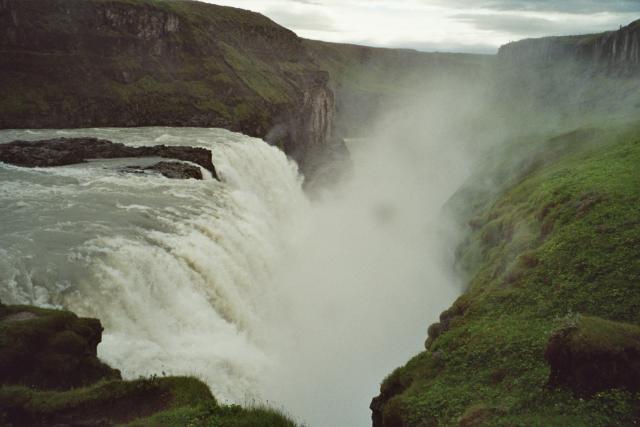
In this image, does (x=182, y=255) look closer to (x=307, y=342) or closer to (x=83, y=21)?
(x=307, y=342)

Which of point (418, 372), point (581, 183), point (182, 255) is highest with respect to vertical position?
point (581, 183)

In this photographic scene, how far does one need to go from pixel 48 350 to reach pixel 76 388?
4.78 feet

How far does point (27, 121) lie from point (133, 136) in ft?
48.6

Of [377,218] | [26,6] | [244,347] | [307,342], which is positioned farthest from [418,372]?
[26,6]

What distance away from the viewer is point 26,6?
71250 mm

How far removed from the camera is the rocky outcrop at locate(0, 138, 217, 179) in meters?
38.3

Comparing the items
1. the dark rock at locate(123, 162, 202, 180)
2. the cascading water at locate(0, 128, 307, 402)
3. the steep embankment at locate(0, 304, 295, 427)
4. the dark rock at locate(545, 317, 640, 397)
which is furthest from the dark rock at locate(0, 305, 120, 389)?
the dark rock at locate(123, 162, 202, 180)

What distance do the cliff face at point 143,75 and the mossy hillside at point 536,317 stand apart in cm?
6098

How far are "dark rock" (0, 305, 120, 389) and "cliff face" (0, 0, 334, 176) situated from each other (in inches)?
2241

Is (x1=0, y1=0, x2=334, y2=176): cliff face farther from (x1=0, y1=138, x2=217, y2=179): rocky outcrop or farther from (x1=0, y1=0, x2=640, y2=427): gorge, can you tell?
(x1=0, y1=138, x2=217, y2=179): rocky outcrop

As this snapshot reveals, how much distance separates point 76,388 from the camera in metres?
13.1

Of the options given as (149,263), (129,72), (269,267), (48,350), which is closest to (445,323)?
(149,263)

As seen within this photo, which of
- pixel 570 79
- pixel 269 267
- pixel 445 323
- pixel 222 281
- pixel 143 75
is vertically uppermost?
pixel 570 79

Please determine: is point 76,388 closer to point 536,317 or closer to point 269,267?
point 536,317
